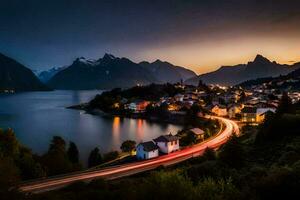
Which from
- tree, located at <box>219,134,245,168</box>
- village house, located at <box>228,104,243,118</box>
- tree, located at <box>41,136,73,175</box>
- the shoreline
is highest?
tree, located at <box>219,134,245,168</box>

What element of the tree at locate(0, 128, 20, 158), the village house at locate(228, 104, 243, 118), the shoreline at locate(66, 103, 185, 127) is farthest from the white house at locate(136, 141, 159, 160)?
the village house at locate(228, 104, 243, 118)

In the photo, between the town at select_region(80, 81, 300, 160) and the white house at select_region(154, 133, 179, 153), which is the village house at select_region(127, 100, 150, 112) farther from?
the white house at select_region(154, 133, 179, 153)

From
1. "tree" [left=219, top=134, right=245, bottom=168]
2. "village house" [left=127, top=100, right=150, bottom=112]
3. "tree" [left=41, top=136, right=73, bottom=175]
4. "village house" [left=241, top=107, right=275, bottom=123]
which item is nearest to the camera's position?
"tree" [left=219, top=134, right=245, bottom=168]

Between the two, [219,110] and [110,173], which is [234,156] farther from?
[219,110]

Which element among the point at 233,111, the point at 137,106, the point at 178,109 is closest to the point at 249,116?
the point at 233,111

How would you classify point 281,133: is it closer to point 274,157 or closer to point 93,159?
point 274,157

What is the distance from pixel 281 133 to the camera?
1820 centimetres

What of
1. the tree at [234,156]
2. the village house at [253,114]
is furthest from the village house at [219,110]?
the tree at [234,156]

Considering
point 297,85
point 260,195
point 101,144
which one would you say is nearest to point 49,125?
point 101,144

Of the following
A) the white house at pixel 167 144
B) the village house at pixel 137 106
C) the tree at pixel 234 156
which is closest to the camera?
the tree at pixel 234 156

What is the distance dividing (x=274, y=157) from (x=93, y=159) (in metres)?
13.7

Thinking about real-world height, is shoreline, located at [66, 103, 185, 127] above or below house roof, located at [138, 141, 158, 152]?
below

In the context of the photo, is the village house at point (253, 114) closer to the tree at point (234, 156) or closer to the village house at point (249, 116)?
the village house at point (249, 116)

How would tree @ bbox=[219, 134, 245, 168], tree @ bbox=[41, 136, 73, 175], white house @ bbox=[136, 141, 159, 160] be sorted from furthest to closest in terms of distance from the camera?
1. white house @ bbox=[136, 141, 159, 160]
2. tree @ bbox=[41, 136, 73, 175]
3. tree @ bbox=[219, 134, 245, 168]
